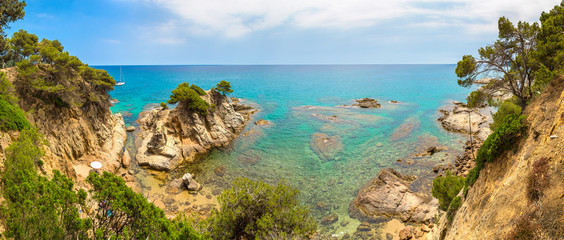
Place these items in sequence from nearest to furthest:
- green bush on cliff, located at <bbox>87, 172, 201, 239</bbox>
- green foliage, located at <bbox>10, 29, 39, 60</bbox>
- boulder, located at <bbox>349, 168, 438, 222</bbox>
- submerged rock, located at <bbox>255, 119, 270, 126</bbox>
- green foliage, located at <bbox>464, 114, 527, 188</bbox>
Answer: green bush on cliff, located at <bbox>87, 172, 201, 239</bbox> → green foliage, located at <bbox>464, 114, 527, 188</bbox> → boulder, located at <bbox>349, 168, 438, 222</bbox> → green foliage, located at <bbox>10, 29, 39, 60</bbox> → submerged rock, located at <bbox>255, 119, 270, 126</bbox>

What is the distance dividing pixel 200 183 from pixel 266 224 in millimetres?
15581

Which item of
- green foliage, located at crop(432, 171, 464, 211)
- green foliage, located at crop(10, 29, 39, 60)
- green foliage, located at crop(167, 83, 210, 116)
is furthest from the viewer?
green foliage, located at crop(167, 83, 210, 116)

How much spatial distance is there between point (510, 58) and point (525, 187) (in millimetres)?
11206

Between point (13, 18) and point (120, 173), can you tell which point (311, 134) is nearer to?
point (120, 173)

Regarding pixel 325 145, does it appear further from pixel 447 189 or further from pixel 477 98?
pixel 477 98

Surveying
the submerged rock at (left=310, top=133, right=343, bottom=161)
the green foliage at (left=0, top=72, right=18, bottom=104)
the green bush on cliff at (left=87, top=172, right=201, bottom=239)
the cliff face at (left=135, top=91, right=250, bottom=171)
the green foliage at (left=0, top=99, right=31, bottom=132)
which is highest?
the green foliage at (left=0, top=72, right=18, bottom=104)

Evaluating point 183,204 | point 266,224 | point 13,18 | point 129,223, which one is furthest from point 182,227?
point 13,18

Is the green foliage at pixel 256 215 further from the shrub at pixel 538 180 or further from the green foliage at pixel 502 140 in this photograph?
the green foliage at pixel 502 140

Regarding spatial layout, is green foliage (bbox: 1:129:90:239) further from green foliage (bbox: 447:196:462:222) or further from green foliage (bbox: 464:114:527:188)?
green foliage (bbox: 464:114:527:188)

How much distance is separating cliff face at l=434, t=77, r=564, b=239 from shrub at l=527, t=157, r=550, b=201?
0.14 feet

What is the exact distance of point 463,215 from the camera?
44.4 feet

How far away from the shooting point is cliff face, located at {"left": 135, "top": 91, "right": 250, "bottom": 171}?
3078 centimetres

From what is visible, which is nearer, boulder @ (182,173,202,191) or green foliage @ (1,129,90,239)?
green foliage @ (1,129,90,239)

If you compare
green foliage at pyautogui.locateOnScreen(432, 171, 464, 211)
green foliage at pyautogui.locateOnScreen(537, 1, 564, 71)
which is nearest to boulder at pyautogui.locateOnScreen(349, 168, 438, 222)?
green foliage at pyautogui.locateOnScreen(432, 171, 464, 211)
